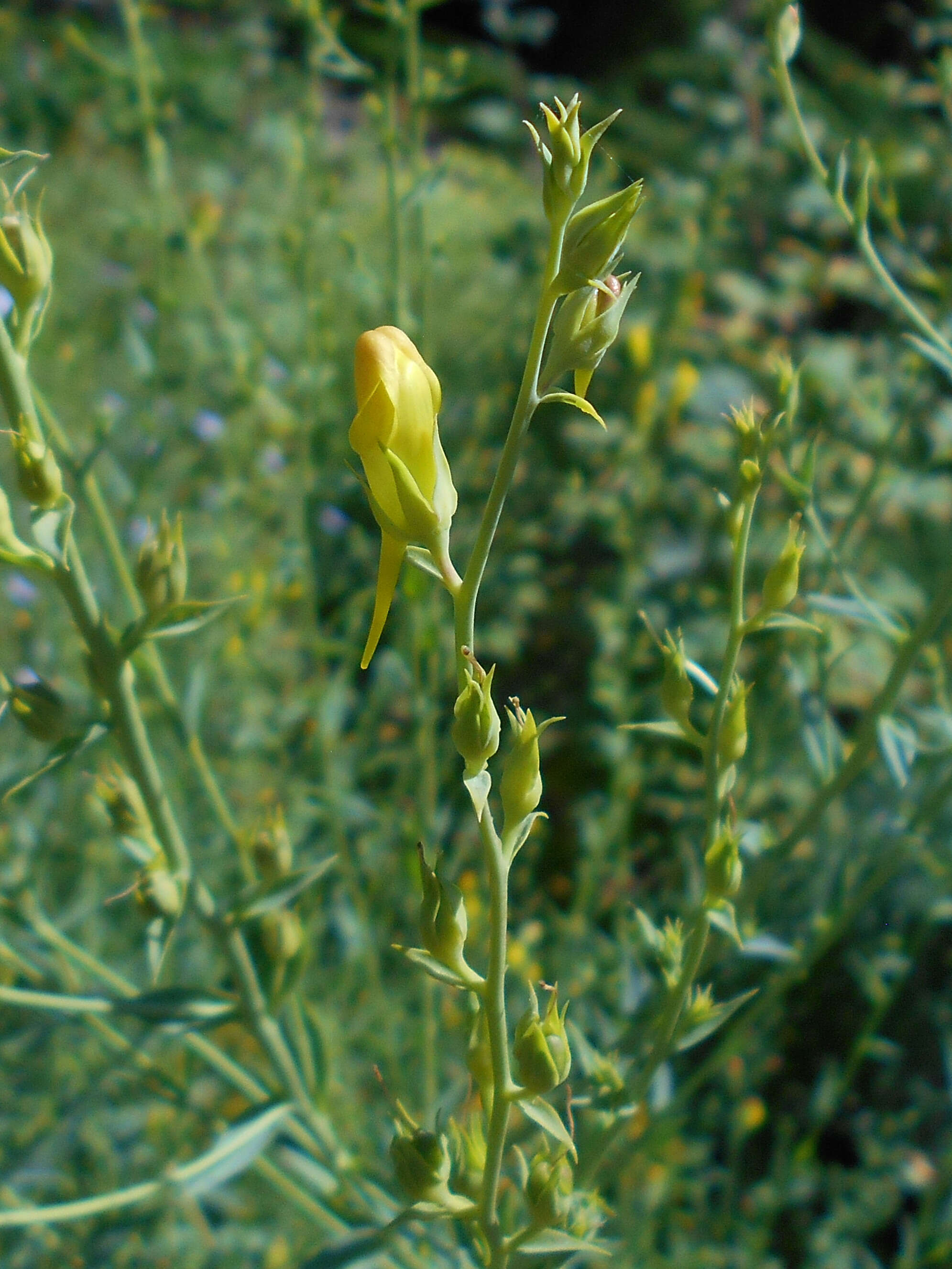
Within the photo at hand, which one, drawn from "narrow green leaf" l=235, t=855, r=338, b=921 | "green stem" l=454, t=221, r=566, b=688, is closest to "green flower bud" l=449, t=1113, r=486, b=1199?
"narrow green leaf" l=235, t=855, r=338, b=921

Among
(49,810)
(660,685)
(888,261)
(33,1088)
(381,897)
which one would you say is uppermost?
(660,685)

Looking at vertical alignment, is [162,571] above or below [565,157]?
below

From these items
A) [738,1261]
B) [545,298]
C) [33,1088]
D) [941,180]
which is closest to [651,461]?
[941,180]

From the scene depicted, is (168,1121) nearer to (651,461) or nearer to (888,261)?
(651,461)

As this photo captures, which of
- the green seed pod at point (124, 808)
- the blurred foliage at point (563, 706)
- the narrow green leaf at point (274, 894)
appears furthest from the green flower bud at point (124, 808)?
the blurred foliage at point (563, 706)

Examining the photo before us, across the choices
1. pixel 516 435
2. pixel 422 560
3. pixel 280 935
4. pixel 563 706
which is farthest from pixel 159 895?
pixel 563 706

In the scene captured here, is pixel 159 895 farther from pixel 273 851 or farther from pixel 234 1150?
pixel 234 1150
